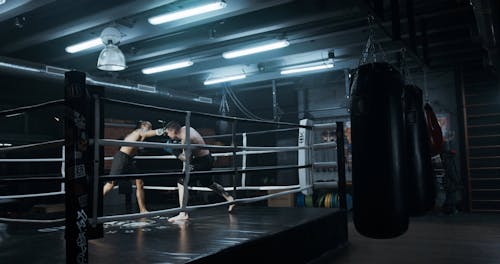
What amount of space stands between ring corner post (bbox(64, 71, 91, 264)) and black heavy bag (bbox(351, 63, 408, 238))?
61.8 inches

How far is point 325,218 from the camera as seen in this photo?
3.37 meters

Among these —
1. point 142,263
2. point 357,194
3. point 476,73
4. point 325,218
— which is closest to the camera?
point 142,263

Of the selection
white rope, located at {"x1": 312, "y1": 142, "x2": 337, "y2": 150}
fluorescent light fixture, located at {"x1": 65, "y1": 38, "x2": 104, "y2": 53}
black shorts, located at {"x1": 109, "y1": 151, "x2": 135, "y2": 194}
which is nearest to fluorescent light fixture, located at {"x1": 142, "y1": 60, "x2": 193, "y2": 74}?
fluorescent light fixture, located at {"x1": 65, "y1": 38, "x2": 104, "y2": 53}

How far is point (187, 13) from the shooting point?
14.4 ft

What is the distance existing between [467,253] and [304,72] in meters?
4.93

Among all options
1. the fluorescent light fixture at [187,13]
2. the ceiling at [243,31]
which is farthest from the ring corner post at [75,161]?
the fluorescent light fixture at [187,13]

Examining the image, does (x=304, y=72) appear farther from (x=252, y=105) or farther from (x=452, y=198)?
(x=452, y=198)

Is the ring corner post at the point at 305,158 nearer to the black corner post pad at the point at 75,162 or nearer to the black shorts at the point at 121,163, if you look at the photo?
the black shorts at the point at 121,163

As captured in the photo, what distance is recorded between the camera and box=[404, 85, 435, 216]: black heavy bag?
3066 millimetres

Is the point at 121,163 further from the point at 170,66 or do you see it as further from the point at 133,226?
the point at 170,66

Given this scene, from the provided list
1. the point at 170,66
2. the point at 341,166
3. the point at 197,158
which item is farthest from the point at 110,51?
the point at 341,166

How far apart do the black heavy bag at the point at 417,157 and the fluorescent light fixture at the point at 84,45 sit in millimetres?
4101

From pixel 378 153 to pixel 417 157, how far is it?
41.1 inches

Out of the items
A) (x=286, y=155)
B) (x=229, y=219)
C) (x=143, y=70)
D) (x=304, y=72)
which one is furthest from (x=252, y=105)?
(x=229, y=219)
